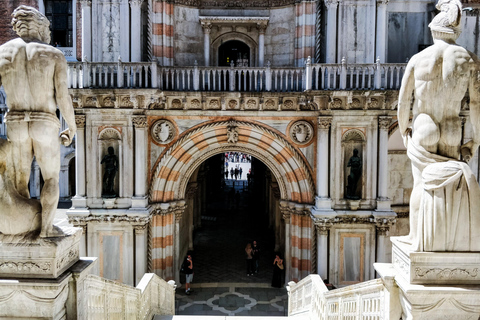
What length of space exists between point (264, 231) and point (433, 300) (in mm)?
16731

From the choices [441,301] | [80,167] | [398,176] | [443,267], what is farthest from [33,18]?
[398,176]

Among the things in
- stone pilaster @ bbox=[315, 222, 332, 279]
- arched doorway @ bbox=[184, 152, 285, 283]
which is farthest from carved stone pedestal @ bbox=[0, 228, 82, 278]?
arched doorway @ bbox=[184, 152, 285, 283]

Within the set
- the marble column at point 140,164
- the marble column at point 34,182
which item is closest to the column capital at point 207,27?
the marble column at point 140,164

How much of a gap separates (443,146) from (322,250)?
865 centimetres

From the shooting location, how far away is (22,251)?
474 cm

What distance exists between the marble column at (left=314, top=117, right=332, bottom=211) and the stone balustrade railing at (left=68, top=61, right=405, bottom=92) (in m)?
1.25

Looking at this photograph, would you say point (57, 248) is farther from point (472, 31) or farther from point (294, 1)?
point (472, 31)

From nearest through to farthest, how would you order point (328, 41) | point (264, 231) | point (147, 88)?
point (147, 88) < point (328, 41) < point (264, 231)

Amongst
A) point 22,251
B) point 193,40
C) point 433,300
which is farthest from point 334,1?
point 22,251

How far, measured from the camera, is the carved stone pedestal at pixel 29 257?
4.72 meters

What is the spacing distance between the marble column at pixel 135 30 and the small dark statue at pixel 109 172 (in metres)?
3.07

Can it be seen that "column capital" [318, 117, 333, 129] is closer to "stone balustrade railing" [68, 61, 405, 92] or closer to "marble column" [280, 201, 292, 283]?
"stone balustrade railing" [68, 61, 405, 92]

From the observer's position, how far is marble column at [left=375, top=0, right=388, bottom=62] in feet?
41.6

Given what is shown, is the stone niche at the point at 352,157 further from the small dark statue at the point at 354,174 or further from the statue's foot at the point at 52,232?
the statue's foot at the point at 52,232
